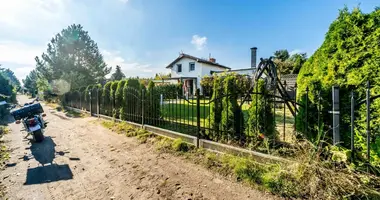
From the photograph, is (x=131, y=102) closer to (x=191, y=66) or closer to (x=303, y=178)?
(x=303, y=178)

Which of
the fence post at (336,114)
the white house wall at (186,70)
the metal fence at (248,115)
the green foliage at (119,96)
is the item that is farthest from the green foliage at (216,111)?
the white house wall at (186,70)

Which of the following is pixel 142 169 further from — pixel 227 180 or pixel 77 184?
pixel 227 180

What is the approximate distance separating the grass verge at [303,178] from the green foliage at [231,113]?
76cm

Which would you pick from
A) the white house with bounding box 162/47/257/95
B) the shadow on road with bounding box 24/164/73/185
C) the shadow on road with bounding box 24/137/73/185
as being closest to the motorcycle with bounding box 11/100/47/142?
the shadow on road with bounding box 24/137/73/185

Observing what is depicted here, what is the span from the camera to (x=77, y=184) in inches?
113

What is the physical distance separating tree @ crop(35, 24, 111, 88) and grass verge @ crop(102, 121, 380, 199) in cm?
1889

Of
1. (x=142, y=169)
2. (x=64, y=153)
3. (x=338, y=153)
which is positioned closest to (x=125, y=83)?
(x=64, y=153)

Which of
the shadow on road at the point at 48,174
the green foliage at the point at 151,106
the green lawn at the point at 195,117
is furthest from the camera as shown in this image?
the green foliage at the point at 151,106

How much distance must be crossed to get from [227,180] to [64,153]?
13.2 ft

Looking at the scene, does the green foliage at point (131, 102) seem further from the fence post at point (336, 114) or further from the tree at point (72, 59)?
the tree at point (72, 59)

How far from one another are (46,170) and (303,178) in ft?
14.7

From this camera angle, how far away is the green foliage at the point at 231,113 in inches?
157

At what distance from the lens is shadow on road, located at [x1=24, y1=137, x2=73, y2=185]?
3.09 m

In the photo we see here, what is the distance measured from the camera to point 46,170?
3.46m
